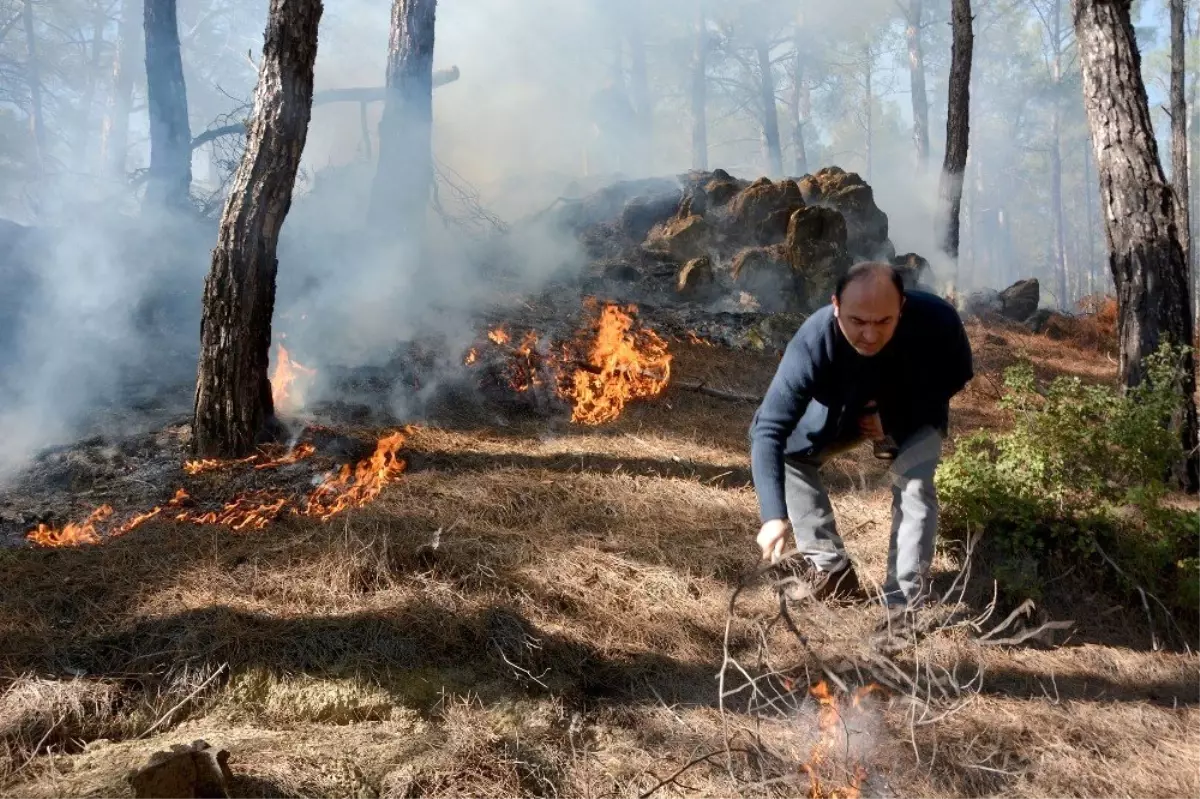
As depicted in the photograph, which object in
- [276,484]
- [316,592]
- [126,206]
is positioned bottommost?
[316,592]

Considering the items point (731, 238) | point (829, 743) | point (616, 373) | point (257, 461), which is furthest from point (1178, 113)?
point (257, 461)

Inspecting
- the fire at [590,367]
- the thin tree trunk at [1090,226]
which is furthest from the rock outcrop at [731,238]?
the thin tree trunk at [1090,226]

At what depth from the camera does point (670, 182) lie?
13945 millimetres

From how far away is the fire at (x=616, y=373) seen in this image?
718cm

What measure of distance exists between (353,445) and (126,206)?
31.4ft

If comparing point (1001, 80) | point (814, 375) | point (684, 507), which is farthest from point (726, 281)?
point (1001, 80)

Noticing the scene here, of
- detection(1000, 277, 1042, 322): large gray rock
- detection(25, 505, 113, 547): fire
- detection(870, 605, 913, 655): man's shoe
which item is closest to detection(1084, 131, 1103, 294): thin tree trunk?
detection(1000, 277, 1042, 322): large gray rock

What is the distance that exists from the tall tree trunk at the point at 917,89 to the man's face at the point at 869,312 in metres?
26.0

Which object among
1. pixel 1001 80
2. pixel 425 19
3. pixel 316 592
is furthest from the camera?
pixel 1001 80

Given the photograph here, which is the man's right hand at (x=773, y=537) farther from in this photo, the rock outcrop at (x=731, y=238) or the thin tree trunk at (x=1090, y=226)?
the thin tree trunk at (x=1090, y=226)

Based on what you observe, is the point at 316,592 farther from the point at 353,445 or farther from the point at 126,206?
the point at 126,206

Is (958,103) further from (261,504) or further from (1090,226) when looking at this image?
(1090,226)

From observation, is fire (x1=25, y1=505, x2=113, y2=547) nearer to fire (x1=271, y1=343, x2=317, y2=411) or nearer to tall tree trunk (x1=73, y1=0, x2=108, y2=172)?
fire (x1=271, y1=343, x2=317, y2=411)

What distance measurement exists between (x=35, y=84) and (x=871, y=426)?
33.4m
